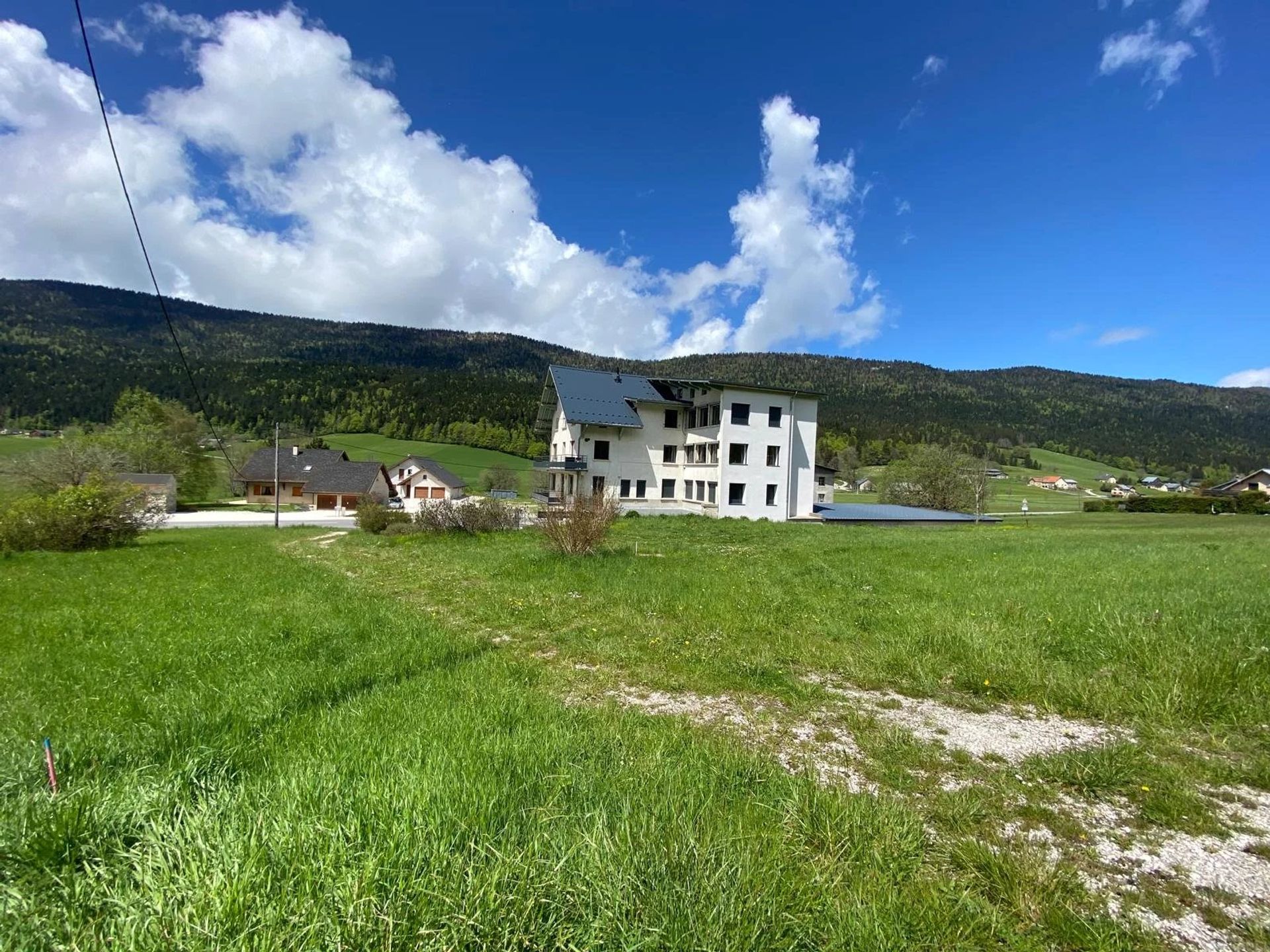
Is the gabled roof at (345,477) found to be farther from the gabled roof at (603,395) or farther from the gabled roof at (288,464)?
the gabled roof at (603,395)

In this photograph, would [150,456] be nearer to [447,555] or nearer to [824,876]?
[447,555]

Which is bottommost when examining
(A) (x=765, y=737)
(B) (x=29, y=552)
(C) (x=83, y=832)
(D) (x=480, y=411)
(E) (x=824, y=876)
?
(B) (x=29, y=552)

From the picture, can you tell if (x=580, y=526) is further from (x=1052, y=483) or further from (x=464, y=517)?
(x=1052, y=483)

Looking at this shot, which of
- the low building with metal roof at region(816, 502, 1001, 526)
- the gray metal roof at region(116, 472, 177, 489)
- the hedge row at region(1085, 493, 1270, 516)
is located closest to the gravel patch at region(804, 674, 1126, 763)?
the low building with metal roof at region(816, 502, 1001, 526)

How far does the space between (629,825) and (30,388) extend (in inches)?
5580

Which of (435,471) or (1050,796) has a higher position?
(435,471)

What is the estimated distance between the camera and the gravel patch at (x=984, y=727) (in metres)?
4.69

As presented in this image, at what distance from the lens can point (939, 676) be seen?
6434mm

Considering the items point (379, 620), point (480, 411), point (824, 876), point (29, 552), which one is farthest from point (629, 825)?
point (480, 411)

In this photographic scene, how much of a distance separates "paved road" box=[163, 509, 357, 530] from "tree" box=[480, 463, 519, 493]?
18.8m

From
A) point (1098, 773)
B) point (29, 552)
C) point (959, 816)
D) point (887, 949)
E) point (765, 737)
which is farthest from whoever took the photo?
point (29, 552)

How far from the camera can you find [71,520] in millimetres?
21047

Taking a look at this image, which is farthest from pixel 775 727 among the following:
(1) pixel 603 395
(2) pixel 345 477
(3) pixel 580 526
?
(2) pixel 345 477

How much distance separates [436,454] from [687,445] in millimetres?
58194
